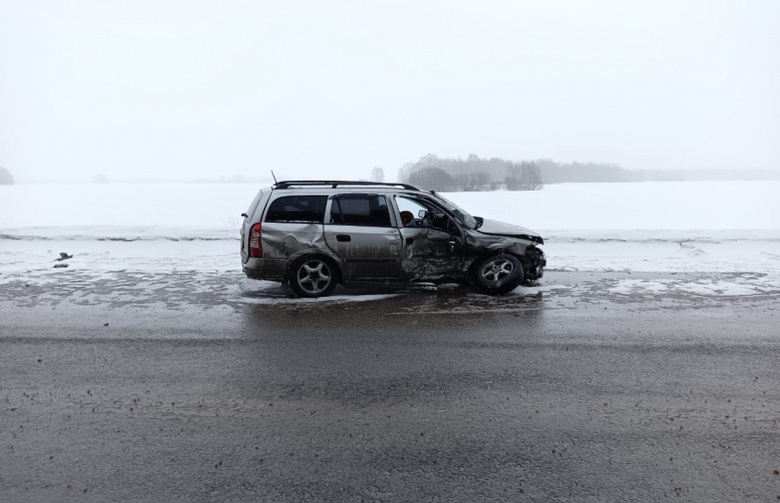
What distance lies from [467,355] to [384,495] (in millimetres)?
2711

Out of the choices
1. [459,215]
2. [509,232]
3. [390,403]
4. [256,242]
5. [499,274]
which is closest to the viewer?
[390,403]

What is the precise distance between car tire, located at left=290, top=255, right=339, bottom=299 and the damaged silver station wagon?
16mm

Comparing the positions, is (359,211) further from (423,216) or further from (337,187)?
(423,216)

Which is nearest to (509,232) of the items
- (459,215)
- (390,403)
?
(459,215)

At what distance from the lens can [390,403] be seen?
176 inches

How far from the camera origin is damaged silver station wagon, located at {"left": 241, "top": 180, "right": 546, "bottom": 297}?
28.0 ft

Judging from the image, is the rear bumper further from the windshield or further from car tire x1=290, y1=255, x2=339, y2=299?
the windshield

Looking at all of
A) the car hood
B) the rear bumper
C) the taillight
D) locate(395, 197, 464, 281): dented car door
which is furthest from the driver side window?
the taillight

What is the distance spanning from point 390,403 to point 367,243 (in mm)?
4374

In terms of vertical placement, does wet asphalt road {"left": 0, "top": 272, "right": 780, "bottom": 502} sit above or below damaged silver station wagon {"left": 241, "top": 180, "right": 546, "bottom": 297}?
below

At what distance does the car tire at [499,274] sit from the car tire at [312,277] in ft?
7.70

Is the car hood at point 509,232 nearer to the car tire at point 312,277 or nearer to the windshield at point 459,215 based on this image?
the windshield at point 459,215

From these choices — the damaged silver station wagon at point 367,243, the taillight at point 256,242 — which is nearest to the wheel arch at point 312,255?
the damaged silver station wagon at point 367,243

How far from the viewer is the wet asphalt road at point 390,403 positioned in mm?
3318
